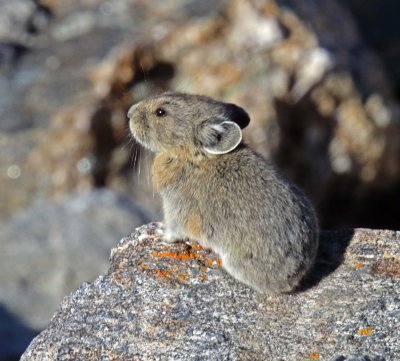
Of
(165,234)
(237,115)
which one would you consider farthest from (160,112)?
(165,234)

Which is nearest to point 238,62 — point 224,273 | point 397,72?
point 397,72

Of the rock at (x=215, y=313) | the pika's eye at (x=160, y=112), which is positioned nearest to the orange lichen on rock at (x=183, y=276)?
the rock at (x=215, y=313)

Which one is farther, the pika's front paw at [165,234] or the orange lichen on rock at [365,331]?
the pika's front paw at [165,234]

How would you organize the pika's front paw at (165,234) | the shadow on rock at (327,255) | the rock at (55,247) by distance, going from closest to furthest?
1. the shadow on rock at (327,255)
2. the pika's front paw at (165,234)
3. the rock at (55,247)

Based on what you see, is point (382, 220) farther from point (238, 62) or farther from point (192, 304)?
point (192, 304)

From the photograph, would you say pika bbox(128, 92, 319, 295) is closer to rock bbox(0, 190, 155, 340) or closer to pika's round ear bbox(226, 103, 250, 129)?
pika's round ear bbox(226, 103, 250, 129)

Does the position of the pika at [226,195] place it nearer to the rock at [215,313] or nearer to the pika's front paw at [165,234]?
the pika's front paw at [165,234]

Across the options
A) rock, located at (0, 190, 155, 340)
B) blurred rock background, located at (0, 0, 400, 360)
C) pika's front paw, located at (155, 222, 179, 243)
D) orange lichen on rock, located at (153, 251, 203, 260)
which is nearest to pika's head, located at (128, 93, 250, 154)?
pika's front paw, located at (155, 222, 179, 243)
